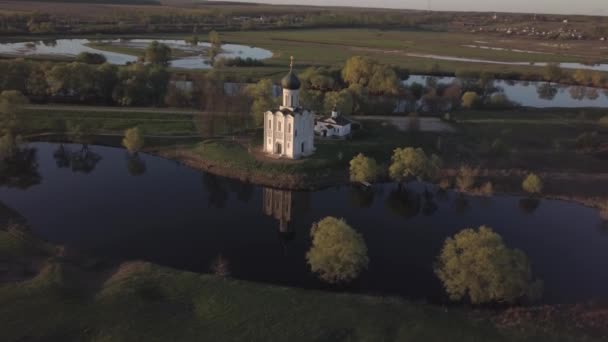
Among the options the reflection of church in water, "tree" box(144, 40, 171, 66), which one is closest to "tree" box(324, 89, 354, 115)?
the reflection of church in water

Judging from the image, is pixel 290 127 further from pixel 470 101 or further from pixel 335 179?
pixel 470 101

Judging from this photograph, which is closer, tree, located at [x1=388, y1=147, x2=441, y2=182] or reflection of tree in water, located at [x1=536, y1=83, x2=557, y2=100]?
tree, located at [x1=388, y1=147, x2=441, y2=182]

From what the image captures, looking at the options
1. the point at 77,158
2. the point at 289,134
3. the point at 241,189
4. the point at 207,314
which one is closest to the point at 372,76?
the point at 289,134

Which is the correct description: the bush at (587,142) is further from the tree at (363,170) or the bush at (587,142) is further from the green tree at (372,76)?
the green tree at (372,76)

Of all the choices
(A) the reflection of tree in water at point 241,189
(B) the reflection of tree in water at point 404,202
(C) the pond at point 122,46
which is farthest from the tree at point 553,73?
(A) the reflection of tree in water at point 241,189

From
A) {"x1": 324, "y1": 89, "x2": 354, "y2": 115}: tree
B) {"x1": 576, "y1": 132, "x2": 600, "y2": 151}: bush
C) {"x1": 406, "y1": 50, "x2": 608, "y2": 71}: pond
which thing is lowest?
{"x1": 576, "y1": 132, "x2": 600, "y2": 151}: bush

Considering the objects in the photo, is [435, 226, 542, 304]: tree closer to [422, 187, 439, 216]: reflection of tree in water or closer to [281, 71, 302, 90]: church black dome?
[422, 187, 439, 216]: reflection of tree in water
